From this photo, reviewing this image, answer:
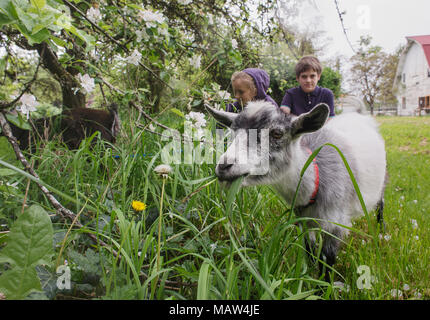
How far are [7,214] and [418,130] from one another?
1072 centimetres

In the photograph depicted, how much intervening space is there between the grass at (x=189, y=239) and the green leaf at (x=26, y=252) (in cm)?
17

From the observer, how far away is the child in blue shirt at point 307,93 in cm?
359

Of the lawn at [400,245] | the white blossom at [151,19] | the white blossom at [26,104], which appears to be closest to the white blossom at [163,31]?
the white blossom at [151,19]

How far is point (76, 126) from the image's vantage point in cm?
356

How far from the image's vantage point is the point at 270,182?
5.74 ft

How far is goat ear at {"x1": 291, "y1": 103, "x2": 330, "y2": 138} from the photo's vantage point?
1515 millimetres

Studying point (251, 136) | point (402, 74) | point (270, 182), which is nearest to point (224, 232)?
point (270, 182)

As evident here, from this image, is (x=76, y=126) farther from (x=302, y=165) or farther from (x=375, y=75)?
(x=375, y=75)

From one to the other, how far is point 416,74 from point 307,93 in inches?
413

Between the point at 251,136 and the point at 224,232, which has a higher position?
the point at 251,136

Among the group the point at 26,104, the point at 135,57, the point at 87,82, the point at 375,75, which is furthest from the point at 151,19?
the point at 375,75
